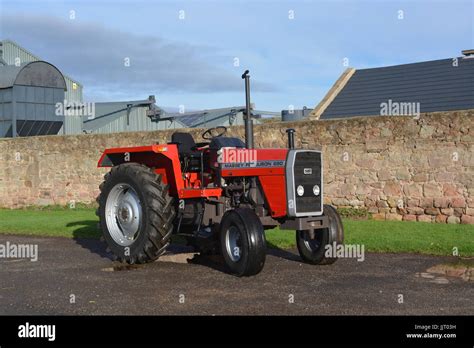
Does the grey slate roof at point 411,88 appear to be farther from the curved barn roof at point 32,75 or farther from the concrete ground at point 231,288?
the concrete ground at point 231,288

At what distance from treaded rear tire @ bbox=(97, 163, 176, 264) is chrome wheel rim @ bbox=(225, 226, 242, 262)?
103 centimetres

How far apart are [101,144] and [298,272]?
11.1 metres

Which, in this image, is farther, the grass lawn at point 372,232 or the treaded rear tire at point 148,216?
the grass lawn at point 372,232

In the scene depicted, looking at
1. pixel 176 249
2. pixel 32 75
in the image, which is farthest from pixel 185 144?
pixel 32 75

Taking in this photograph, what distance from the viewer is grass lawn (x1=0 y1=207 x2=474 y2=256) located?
9758mm

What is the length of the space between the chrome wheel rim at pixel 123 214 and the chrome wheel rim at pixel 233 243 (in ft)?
5.24

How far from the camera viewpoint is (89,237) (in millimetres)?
12367

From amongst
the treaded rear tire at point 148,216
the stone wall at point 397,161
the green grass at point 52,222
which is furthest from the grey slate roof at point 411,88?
the treaded rear tire at point 148,216

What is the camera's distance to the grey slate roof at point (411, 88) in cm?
2147

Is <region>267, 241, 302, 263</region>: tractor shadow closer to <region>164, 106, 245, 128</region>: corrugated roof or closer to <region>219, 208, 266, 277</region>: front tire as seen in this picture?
<region>219, 208, 266, 277</region>: front tire

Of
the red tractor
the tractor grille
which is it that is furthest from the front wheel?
the tractor grille

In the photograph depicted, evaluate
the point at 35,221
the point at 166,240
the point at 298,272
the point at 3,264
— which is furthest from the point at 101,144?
the point at 298,272
